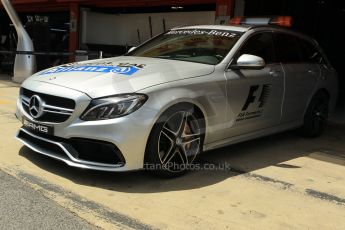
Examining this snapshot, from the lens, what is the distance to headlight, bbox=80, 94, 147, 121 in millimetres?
4457

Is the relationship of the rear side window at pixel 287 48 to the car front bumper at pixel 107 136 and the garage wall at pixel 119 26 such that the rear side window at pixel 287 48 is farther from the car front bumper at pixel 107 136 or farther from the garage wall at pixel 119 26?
the garage wall at pixel 119 26

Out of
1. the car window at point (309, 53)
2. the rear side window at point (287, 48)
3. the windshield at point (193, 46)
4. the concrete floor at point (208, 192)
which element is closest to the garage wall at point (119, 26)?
the car window at point (309, 53)

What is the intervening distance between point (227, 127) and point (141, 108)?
1310 millimetres

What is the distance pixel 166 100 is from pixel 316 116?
3.52 metres

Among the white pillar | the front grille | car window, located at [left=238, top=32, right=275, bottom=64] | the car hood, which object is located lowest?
the white pillar

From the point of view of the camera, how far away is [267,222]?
412 cm

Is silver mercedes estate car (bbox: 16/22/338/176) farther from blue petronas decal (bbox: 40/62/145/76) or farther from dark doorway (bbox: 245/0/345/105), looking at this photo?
dark doorway (bbox: 245/0/345/105)

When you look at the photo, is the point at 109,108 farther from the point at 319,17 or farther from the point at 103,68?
the point at 319,17

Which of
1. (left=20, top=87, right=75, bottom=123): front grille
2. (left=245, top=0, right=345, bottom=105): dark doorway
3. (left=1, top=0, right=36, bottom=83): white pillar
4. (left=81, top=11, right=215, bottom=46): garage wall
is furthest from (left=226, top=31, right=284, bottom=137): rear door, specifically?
(left=1, top=0, right=36, bottom=83): white pillar

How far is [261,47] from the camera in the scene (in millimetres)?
6176

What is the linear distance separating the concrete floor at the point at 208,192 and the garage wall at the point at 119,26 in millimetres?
9844

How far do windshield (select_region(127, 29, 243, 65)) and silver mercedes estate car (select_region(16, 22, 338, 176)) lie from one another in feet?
0.04

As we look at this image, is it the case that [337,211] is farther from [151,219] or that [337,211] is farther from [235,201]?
[151,219]

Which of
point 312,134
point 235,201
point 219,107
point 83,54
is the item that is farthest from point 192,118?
point 83,54
